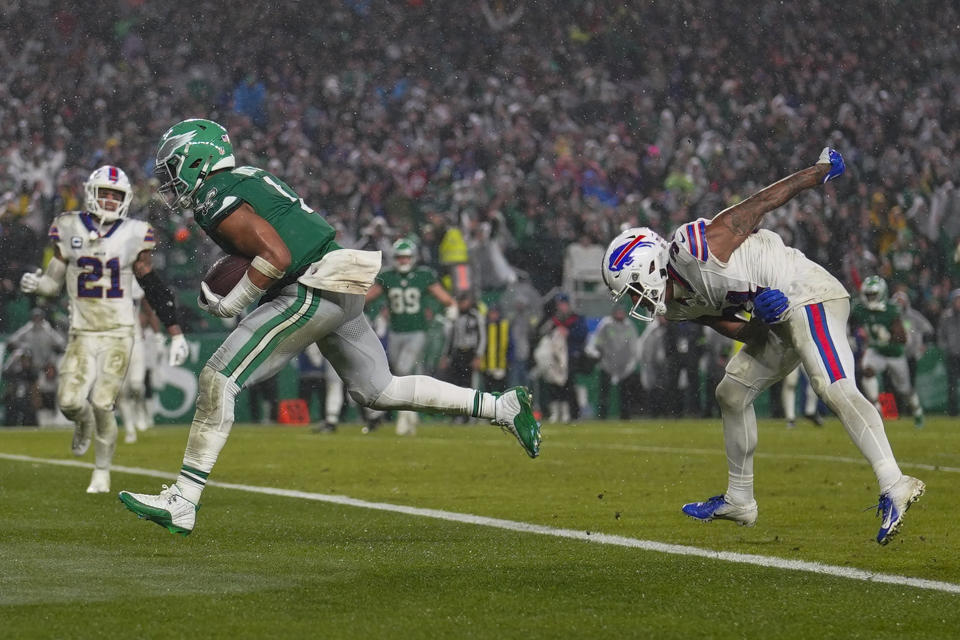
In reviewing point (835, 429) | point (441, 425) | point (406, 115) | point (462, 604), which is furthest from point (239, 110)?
point (462, 604)

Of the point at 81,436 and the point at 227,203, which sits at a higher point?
the point at 227,203

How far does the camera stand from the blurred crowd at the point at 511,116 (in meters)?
19.9

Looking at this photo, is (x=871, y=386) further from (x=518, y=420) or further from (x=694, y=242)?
(x=694, y=242)

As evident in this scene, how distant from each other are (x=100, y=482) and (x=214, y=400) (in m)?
3.40

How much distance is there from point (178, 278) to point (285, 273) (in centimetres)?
1278

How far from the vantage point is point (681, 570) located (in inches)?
216

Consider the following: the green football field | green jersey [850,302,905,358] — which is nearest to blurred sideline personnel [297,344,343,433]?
the green football field

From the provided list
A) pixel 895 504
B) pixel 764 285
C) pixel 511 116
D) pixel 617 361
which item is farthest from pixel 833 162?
pixel 511 116

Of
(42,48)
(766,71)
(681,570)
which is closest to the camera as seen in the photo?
(681,570)

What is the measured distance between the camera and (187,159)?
→ 5918 mm

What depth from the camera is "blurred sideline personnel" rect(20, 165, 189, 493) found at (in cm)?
894

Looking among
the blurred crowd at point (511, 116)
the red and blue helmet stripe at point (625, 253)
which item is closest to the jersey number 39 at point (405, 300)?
the blurred crowd at point (511, 116)

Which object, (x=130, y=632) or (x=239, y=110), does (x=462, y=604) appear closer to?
(x=130, y=632)

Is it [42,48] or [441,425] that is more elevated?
[42,48]
